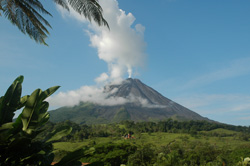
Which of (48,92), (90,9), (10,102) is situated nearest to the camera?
(10,102)

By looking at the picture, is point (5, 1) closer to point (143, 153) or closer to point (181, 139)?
point (143, 153)

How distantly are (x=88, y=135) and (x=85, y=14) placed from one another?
245 ft

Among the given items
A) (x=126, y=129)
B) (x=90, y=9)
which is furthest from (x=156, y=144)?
(x=90, y=9)

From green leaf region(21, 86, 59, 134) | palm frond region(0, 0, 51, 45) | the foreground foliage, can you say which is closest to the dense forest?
the foreground foliage

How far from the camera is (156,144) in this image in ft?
214

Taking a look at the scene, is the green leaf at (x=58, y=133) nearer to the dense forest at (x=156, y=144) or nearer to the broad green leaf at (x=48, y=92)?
the dense forest at (x=156, y=144)

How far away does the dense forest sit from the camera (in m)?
31.2

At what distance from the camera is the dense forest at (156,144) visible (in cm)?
3118

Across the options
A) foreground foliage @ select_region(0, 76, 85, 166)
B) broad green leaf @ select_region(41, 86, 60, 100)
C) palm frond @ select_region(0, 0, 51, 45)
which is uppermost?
palm frond @ select_region(0, 0, 51, 45)

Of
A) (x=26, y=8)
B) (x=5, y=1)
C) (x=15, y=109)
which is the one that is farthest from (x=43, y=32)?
(x=15, y=109)

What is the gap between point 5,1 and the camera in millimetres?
6691

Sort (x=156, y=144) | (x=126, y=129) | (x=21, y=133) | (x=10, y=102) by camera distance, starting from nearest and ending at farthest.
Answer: (x=21, y=133), (x=10, y=102), (x=156, y=144), (x=126, y=129)

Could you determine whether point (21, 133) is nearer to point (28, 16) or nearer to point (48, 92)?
point (48, 92)

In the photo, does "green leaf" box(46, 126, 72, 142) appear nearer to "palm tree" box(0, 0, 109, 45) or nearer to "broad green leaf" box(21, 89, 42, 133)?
"broad green leaf" box(21, 89, 42, 133)
